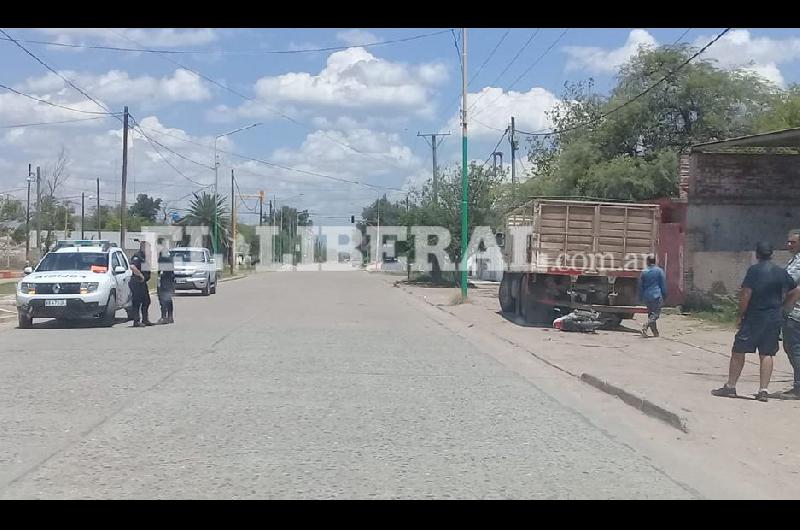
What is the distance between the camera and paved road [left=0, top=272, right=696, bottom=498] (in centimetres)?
636

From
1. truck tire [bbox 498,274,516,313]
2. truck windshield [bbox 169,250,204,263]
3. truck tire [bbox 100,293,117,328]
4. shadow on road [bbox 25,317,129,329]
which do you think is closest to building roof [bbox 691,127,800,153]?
truck tire [bbox 498,274,516,313]

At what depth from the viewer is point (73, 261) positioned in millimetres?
19328

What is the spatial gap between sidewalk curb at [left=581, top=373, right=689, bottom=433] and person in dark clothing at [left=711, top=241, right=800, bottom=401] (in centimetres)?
127

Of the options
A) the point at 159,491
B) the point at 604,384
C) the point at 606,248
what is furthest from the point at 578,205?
the point at 159,491

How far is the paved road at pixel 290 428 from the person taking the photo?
636cm

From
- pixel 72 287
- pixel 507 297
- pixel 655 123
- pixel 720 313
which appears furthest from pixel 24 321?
pixel 655 123

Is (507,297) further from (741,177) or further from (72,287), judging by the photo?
(72,287)

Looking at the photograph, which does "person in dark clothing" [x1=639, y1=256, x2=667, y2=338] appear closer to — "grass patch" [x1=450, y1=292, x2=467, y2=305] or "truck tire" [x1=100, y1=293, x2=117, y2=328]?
"truck tire" [x1=100, y1=293, x2=117, y2=328]

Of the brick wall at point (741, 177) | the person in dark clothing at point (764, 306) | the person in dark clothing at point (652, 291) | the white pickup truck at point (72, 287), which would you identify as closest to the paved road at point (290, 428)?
the person in dark clothing at point (764, 306)

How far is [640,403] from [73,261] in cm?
1402

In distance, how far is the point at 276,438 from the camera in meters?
7.88

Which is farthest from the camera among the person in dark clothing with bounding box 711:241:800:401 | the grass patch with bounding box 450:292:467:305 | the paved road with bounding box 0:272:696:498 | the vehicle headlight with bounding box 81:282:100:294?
the grass patch with bounding box 450:292:467:305
